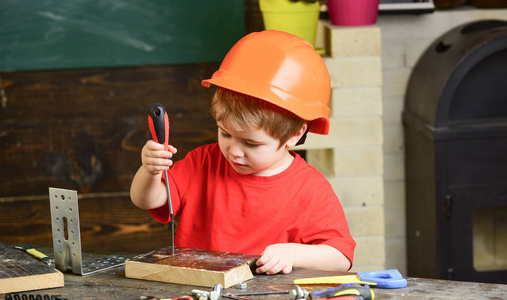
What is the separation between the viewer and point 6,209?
295cm

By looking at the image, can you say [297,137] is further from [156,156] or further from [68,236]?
[68,236]

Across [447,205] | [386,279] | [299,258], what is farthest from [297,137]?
[447,205]

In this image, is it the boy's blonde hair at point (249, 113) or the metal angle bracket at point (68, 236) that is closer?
the metal angle bracket at point (68, 236)

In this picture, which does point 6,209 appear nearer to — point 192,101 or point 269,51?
point 192,101

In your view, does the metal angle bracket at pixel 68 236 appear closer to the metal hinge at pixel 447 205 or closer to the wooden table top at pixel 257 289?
the wooden table top at pixel 257 289

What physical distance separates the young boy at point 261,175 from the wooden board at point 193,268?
2.2 inches

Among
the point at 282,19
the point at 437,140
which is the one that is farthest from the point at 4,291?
the point at 437,140

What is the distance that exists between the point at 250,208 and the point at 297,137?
19 cm

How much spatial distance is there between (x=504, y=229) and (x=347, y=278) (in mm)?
1812

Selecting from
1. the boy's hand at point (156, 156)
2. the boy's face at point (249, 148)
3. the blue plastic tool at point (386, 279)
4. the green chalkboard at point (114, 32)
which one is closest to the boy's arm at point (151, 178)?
the boy's hand at point (156, 156)

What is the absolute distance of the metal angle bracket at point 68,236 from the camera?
131 cm

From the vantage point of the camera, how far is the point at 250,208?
157 centimetres

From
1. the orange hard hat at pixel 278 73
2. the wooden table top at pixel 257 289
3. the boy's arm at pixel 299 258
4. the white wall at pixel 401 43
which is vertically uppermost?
the white wall at pixel 401 43

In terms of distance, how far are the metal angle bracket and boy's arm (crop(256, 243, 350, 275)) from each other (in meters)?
0.31
